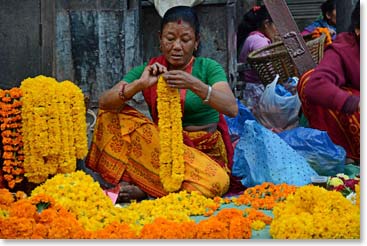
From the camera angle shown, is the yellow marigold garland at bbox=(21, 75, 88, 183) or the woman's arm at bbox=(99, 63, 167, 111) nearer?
the yellow marigold garland at bbox=(21, 75, 88, 183)

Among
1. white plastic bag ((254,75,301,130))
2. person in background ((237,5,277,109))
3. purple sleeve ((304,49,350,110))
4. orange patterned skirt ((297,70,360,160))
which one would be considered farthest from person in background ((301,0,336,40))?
purple sleeve ((304,49,350,110))

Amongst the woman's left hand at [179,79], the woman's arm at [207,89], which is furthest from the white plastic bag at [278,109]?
the woman's left hand at [179,79]

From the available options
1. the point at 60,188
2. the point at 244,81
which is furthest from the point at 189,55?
the point at 244,81

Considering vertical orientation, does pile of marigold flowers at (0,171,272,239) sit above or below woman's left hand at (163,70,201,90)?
below

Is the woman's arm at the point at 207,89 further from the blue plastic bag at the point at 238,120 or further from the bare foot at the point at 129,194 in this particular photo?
the blue plastic bag at the point at 238,120

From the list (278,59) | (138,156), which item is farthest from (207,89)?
(278,59)

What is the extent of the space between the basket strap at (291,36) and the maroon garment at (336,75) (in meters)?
1.17

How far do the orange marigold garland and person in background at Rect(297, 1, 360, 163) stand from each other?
1915 mm

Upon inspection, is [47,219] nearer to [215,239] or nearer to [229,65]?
[215,239]

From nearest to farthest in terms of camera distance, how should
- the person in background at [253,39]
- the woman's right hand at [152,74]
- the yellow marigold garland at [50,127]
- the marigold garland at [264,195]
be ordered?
the marigold garland at [264,195] < the yellow marigold garland at [50,127] < the woman's right hand at [152,74] < the person in background at [253,39]

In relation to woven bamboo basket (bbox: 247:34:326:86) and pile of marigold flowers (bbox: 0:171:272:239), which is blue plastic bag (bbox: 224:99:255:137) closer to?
woven bamboo basket (bbox: 247:34:326:86)

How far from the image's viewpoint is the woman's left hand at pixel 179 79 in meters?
4.74

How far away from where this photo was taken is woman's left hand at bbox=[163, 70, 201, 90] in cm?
474

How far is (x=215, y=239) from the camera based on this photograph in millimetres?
3598
